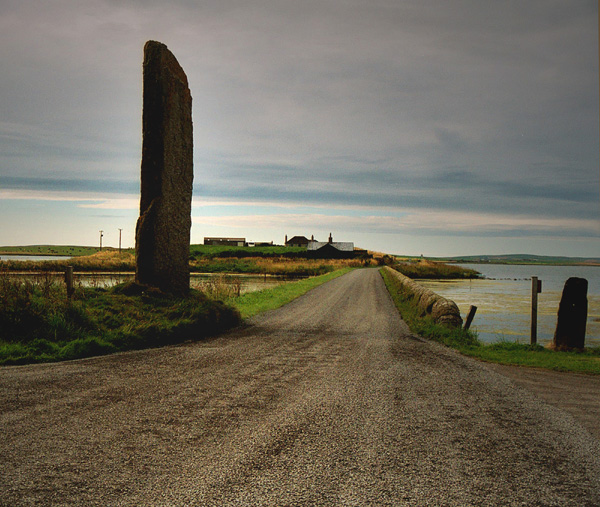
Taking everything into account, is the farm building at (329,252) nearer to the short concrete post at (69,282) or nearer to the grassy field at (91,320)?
the grassy field at (91,320)

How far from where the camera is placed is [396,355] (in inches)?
334

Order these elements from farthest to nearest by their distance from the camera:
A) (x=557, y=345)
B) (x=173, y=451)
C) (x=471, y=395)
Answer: (x=557, y=345) → (x=471, y=395) → (x=173, y=451)

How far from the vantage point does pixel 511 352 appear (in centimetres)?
977

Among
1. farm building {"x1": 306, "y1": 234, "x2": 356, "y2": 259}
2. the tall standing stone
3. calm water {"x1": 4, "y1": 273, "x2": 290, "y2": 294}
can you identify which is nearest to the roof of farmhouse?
farm building {"x1": 306, "y1": 234, "x2": 356, "y2": 259}

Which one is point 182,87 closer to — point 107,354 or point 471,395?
point 107,354

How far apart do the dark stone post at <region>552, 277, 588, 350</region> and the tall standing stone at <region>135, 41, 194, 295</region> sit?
935 centimetres

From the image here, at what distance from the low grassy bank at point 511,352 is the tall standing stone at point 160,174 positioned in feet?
21.6

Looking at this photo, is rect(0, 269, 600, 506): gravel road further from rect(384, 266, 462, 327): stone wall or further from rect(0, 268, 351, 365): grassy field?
rect(384, 266, 462, 327): stone wall

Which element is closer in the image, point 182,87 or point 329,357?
point 329,357

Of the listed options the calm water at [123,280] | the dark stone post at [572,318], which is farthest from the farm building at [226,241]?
the dark stone post at [572,318]

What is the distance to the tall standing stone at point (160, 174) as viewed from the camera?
35.2ft

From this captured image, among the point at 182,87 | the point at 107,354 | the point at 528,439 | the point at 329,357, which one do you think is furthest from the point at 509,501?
the point at 182,87

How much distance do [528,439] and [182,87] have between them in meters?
10.7

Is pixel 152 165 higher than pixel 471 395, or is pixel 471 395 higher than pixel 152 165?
pixel 152 165
